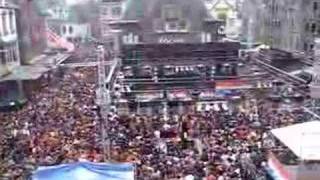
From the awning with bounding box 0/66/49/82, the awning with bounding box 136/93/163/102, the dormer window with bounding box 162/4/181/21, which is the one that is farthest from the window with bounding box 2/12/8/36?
the dormer window with bounding box 162/4/181/21

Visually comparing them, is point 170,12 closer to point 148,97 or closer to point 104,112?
point 148,97

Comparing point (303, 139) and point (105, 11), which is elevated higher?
point (105, 11)

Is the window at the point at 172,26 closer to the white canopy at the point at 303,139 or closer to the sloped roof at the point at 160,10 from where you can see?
the sloped roof at the point at 160,10

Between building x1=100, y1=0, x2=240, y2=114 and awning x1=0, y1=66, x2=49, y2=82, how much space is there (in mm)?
2894

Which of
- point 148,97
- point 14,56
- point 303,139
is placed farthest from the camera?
point 14,56

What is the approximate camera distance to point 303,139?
332 inches

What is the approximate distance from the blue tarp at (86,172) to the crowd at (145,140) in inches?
67.6

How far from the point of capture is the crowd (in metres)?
9.66

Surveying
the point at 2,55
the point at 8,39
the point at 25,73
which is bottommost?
the point at 25,73

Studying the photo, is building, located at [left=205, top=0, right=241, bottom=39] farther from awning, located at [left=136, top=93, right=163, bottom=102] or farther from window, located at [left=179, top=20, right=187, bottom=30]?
awning, located at [left=136, top=93, right=163, bottom=102]

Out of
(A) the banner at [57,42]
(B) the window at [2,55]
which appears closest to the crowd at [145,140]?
(B) the window at [2,55]

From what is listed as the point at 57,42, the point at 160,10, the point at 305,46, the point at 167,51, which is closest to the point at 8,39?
the point at 167,51

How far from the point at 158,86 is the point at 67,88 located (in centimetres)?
291

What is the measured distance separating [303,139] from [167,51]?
1344 cm
